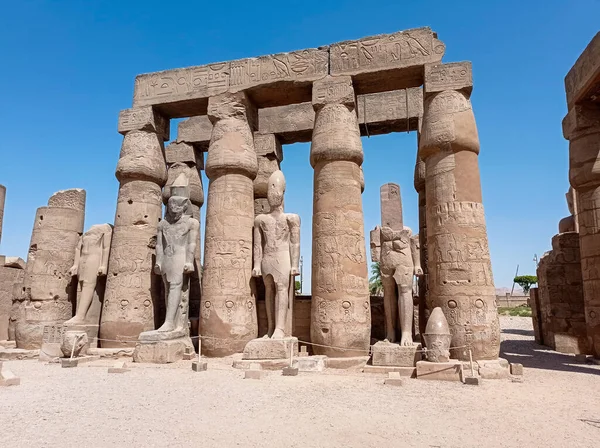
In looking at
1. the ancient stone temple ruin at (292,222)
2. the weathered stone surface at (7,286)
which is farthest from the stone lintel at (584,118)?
the weathered stone surface at (7,286)

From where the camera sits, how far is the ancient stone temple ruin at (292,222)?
836 cm

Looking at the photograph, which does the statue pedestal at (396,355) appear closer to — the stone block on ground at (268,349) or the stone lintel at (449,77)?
the stone block on ground at (268,349)

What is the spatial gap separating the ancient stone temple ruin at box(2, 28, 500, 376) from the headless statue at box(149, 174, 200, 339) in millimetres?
41

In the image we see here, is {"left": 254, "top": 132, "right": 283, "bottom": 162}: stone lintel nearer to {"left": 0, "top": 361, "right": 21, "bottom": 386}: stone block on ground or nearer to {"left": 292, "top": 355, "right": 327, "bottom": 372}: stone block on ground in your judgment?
{"left": 292, "top": 355, "right": 327, "bottom": 372}: stone block on ground

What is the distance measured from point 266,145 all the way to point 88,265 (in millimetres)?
6136

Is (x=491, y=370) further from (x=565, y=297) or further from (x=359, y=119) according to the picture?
(x=359, y=119)

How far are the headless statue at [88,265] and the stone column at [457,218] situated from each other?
756cm

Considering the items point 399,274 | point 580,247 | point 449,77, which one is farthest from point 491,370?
point 449,77

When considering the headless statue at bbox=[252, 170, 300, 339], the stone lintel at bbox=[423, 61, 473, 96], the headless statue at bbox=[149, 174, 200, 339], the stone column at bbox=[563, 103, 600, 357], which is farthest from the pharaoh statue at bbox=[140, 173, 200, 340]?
the stone column at bbox=[563, 103, 600, 357]

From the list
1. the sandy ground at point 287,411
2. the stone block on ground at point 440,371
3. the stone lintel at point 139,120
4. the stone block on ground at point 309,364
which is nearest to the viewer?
the sandy ground at point 287,411

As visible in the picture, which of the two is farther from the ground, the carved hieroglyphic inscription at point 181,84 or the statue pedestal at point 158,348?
the carved hieroglyphic inscription at point 181,84

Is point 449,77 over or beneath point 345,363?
over

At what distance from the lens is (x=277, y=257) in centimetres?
905

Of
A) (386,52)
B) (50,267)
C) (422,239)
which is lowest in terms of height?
(50,267)
